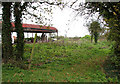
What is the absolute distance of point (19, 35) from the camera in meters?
8.87

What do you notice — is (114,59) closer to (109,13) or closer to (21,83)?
(109,13)

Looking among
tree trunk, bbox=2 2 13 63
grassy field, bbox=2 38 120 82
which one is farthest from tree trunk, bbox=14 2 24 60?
grassy field, bbox=2 38 120 82

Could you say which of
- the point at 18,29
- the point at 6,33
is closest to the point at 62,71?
the point at 18,29

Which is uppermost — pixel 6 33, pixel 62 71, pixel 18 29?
pixel 18 29

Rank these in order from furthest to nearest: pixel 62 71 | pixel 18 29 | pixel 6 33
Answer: pixel 18 29 < pixel 6 33 < pixel 62 71

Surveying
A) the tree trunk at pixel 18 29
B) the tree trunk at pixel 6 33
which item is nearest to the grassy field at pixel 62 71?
the tree trunk at pixel 18 29

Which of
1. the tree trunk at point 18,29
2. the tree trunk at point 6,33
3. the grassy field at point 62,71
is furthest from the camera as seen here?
the tree trunk at point 18,29

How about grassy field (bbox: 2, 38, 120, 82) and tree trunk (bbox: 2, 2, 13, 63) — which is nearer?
grassy field (bbox: 2, 38, 120, 82)

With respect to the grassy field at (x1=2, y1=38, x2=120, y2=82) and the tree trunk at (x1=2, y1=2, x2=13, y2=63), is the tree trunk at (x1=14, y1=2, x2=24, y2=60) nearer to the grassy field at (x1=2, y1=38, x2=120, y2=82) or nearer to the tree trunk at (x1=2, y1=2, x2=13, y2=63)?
the tree trunk at (x1=2, y1=2, x2=13, y2=63)

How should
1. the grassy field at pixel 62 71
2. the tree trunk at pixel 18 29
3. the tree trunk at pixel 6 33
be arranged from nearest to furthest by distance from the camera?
the grassy field at pixel 62 71
the tree trunk at pixel 6 33
the tree trunk at pixel 18 29

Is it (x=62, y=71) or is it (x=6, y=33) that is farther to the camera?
(x=6, y=33)

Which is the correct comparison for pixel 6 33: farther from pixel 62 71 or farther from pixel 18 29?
pixel 62 71

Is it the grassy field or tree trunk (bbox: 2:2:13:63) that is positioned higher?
tree trunk (bbox: 2:2:13:63)

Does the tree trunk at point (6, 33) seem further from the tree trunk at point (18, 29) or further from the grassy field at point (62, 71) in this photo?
the grassy field at point (62, 71)
